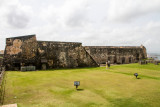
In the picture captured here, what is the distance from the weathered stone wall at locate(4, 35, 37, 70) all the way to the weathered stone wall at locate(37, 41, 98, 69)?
3.26 feet

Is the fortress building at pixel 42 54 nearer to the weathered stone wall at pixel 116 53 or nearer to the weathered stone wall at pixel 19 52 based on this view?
the weathered stone wall at pixel 19 52

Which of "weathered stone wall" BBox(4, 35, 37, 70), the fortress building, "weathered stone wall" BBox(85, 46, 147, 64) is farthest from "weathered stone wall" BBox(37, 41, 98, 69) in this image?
"weathered stone wall" BBox(85, 46, 147, 64)

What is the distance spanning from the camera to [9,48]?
1561 centimetres

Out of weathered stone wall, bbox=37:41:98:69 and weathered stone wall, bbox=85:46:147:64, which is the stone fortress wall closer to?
weathered stone wall, bbox=37:41:98:69

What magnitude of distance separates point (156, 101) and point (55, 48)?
14455 millimetres

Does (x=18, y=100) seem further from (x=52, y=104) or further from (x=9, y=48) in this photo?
(x=9, y=48)

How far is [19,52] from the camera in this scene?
15.8 meters

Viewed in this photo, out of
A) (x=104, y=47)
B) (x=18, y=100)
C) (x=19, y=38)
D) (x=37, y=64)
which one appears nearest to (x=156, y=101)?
(x=18, y=100)

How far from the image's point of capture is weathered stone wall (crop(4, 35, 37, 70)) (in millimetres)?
15461

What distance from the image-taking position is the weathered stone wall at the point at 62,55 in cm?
1703

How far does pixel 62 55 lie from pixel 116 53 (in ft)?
41.9

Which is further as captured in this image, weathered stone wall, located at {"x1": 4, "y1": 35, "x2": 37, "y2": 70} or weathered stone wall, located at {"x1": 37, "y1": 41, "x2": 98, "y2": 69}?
weathered stone wall, located at {"x1": 37, "y1": 41, "x2": 98, "y2": 69}

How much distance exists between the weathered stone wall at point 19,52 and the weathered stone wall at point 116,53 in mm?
10506

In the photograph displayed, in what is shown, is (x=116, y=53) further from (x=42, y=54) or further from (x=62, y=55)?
(x=42, y=54)
